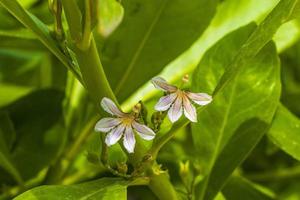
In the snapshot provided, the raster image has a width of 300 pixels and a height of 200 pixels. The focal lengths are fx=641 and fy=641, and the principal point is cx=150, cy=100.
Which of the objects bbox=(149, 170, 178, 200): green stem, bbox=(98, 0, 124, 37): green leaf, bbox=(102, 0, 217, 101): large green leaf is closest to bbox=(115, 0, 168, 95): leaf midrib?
bbox=(102, 0, 217, 101): large green leaf

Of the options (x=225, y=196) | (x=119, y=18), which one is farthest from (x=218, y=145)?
(x=119, y=18)

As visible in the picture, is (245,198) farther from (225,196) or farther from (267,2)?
(267,2)

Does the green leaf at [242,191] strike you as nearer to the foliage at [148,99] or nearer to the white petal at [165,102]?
the foliage at [148,99]

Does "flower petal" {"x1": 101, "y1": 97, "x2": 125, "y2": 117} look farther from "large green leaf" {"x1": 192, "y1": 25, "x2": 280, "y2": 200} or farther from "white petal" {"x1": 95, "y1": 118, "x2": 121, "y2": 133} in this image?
"large green leaf" {"x1": 192, "y1": 25, "x2": 280, "y2": 200}

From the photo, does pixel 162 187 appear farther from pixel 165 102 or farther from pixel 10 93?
pixel 10 93

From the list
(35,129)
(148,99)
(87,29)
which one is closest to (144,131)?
(87,29)
